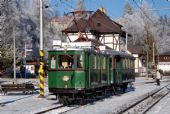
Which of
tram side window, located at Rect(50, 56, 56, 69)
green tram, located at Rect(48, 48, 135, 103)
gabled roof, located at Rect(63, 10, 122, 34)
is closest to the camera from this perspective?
green tram, located at Rect(48, 48, 135, 103)

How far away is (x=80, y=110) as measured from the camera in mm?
23297

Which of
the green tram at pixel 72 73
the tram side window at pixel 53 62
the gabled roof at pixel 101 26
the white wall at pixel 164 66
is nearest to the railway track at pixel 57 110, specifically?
the green tram at pixel 72 73

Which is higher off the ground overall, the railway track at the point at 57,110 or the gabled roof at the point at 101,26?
the gabled roof at the point at 101,26

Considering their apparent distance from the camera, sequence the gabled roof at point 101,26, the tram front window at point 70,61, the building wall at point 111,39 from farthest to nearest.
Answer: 1. the building wall at point 111,39
2. the gabled roof at point 101,26
3. the tram front window at point 70,61

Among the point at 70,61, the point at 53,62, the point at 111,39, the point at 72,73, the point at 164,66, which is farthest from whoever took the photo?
the point at 164,66

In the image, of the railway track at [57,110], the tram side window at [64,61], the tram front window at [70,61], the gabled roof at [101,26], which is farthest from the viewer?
the gabled roof at [101,26]

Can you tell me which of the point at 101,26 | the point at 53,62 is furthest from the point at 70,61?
the point at 101,26

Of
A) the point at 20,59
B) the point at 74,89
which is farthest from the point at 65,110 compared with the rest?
the point at 20,59

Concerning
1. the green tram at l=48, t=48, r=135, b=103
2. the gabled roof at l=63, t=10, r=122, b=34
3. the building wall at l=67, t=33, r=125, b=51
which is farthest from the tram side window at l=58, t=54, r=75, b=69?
the building wall at l=67, t=33, r=125, b=51

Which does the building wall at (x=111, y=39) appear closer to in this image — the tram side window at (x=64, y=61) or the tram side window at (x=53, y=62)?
the tram side window at (x=53, y=62)

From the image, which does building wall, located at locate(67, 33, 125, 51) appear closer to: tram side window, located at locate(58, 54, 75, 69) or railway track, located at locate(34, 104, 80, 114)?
tram side window, located at locate(58, 54, 75, 69)

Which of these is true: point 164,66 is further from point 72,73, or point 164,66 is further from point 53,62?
point 72,73

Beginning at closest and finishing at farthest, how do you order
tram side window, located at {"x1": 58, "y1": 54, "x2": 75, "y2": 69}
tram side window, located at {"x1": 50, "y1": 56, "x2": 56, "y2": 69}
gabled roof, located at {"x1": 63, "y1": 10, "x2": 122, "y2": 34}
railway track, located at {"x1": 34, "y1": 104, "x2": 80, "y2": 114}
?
railway track, located at {"x1": 34, "y1": 104, "x2": 80, "y2": 114}
tram side window, located at {"x1": 58, "y1": 54, "x2": 75, "y2": 69}
tram side window, located at {"x1": 50, "y1": 56, "x2": 56, "y2": 69}
gabled roof, located at {"x1": 63, "y1": 10, "x2": 122, "y2": 34}

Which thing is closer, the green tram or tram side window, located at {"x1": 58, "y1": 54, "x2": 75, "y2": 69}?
the green tram
